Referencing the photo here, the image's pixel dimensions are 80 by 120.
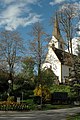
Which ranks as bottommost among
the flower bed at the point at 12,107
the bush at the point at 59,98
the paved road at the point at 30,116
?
the paved road at the point at 30,116

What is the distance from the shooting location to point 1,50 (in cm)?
5109

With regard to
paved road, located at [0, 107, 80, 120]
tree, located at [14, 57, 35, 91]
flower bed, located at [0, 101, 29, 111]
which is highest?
tree, located at [14, 57, 35, 91]

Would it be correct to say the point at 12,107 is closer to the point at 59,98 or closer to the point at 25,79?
the point at 59,98

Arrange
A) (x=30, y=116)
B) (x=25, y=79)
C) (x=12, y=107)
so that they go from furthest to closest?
(x=25, y=79)
(x=12, y=107)
(x=30, y=116)

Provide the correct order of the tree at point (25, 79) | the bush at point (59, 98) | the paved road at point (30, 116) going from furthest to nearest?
the tree at point (25, 79)
the bush at point (59, 98)
the paved road at point (30, 116)

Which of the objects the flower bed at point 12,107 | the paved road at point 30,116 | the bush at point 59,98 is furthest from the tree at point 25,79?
the paved road at point 30,116

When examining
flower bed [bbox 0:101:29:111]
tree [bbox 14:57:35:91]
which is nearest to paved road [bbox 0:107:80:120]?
flower bed [bbox 0:101:29:111]

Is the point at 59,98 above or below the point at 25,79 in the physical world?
below

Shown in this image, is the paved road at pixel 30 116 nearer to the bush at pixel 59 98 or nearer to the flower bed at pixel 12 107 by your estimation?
the flower bed at pixel 12 107

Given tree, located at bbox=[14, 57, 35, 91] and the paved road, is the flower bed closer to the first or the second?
the paved road

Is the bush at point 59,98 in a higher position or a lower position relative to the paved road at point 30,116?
higher

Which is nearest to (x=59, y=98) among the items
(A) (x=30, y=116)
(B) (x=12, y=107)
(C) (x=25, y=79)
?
(C) (x=25, y=79)

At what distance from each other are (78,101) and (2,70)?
46.9 feet

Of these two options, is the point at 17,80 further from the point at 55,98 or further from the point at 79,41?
the point at 79,41
